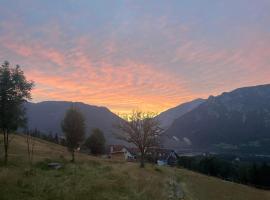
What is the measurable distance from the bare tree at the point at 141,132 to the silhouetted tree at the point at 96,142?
41977 millimetres

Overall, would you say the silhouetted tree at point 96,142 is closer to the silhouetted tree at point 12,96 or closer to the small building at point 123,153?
the small building at point 123,153

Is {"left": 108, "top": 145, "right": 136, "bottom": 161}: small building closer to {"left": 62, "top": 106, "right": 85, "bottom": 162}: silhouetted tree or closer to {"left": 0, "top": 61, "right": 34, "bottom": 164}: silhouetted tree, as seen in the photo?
{"left": 62, "top": 106, "right": 85, "bottom": 162}: silhouetted tree

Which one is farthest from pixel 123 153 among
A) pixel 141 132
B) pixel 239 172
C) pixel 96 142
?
pixel 141 132

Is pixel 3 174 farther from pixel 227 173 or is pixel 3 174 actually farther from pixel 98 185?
pixel 227 173

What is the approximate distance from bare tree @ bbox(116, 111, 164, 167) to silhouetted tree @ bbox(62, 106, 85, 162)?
8149 mm

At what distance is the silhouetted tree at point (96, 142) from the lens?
12362cm

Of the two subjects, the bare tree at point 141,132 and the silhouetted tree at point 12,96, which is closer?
the silhouetted tree at point 12,96

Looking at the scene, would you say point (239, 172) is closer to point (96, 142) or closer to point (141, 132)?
point (96, 142)

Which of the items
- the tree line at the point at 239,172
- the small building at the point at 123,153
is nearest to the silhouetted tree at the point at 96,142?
the small building at the point at 123,153

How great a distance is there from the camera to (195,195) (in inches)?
2021

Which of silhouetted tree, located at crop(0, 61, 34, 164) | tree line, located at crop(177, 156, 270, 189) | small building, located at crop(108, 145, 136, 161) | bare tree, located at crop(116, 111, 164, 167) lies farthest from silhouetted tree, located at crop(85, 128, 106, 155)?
silhouetted tree, located at crop(0, 61, 34, 164)

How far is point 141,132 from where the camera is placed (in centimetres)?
7825

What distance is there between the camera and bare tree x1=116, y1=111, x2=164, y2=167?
77312mm

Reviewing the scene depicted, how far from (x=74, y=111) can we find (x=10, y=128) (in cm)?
1910
